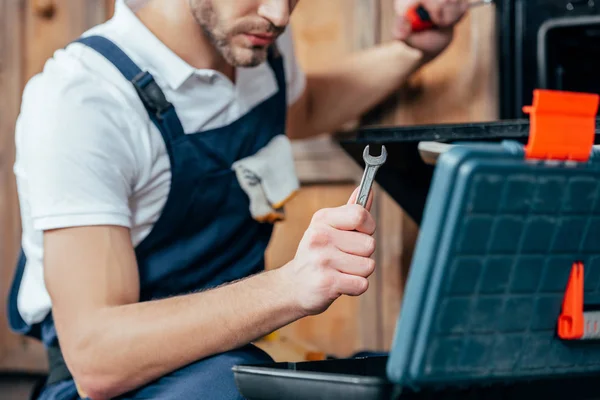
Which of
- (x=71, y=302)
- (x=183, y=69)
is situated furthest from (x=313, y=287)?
(x=183, y=69)

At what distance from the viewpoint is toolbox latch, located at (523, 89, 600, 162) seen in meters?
0.54

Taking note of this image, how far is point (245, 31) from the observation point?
1035mm

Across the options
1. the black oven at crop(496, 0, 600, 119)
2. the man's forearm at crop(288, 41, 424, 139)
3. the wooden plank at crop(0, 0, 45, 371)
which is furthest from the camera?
the wooden plank at crop(0, 0, 45, 371)

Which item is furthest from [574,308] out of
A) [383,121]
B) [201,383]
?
[383,121]

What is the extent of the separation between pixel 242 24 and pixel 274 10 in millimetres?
50

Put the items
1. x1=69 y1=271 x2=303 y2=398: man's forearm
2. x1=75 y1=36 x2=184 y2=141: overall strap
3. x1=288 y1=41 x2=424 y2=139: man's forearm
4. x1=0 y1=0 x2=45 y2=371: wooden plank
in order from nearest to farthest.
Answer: x1=69 y1=271 x2=303 y2=398: man's forearm
x1=75 y1=36 x2=184 y2=141: overall strap
x1=288 y1=41 x2=424 y2=139: man's forearm
x1=0 y1=0 x2=45 y2=371: wooden plank

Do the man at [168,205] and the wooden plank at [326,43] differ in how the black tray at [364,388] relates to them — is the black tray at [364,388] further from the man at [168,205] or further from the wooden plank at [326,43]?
the wooden plank at [326,43]

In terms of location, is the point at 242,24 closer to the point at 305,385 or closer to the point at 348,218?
the point at 348,218

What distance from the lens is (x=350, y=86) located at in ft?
4.33

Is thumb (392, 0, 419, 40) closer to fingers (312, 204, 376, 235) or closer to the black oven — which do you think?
the black oven

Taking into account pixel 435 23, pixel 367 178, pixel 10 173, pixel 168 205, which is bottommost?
pixel 10 173

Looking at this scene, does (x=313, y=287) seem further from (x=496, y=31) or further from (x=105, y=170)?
(x=496, y=31)

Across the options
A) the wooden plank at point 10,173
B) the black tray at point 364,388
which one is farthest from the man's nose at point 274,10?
the wooden plank at point 10,173

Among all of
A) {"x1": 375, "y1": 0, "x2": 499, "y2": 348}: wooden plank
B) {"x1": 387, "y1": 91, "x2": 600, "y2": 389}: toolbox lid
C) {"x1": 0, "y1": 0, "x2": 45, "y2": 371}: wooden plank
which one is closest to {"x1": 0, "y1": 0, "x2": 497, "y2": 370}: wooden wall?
{"x1": 375, "y1": 0, "x2": 499, "y2": 348}: wooden plank
